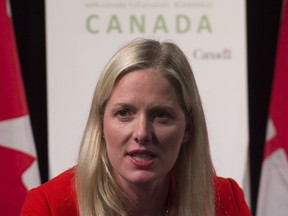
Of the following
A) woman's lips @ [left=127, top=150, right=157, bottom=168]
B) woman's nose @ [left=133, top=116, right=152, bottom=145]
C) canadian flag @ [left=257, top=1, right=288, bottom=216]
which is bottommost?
canadian flag @ [left=257, top=1, right=288, bottom=216]

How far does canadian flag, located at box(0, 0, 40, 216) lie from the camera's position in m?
2.74

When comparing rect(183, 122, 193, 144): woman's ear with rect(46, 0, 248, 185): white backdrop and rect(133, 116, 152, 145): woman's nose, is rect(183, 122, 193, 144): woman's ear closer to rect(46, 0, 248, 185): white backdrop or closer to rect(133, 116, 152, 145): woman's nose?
rect(133, 116, 152, 145): woman's nose

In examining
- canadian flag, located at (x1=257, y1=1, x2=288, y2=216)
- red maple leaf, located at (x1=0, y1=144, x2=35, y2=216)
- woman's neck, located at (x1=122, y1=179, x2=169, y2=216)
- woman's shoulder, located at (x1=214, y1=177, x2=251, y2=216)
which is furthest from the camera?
canadian flag, located at (x1=257, y1=1, x2=288, y2=216)

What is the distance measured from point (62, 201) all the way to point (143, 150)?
1.20 ft

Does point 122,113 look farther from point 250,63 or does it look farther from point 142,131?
point 250,63

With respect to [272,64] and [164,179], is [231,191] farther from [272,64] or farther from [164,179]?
[272,64]

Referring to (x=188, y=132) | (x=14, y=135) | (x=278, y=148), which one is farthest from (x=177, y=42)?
(x=188, y=132)

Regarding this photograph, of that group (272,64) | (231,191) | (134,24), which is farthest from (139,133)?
(272,64)

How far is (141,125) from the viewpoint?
1543 millimetres

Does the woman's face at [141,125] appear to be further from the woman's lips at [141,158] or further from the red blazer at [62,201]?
the red blazer at [62,201]

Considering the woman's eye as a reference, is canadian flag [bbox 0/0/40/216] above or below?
below

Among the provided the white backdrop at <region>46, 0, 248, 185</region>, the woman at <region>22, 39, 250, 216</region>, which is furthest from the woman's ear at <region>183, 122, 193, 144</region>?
the white backdrop at <region>46, 0, 248, 185</region>

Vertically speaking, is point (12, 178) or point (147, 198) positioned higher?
point (147, 198)

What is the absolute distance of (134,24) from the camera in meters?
2.78
